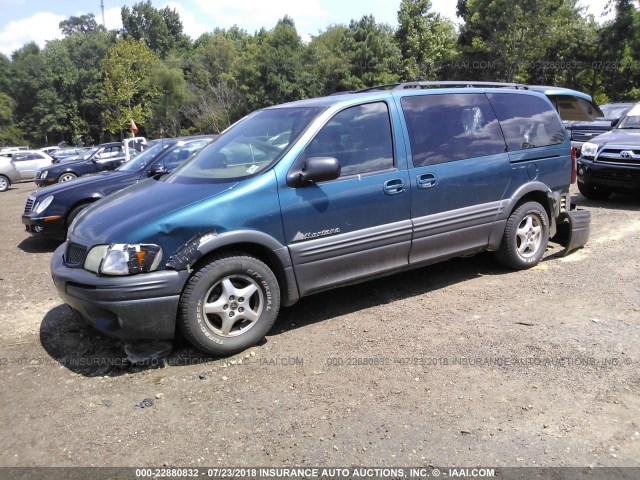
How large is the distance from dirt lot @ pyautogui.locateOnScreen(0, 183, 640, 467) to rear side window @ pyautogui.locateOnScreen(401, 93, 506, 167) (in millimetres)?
1319

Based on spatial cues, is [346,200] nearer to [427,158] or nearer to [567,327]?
[427,158]

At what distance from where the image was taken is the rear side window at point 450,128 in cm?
459

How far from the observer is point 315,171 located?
3893 millimetres

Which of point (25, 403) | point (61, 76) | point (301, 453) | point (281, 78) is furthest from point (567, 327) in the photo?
point (61, 76)

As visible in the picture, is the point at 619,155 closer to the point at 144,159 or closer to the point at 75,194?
the point at 144,159

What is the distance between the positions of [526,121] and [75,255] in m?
4.48

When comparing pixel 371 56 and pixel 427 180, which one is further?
pixel 371 56

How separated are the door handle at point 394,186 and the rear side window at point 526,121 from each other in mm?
1509

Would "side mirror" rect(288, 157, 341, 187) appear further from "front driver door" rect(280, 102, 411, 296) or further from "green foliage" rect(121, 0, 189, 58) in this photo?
"green foliage" rect(121, 0, 189, 58)

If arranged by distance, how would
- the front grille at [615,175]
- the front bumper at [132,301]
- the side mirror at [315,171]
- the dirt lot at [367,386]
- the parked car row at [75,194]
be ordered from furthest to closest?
the front grille at [615,175], the parked car row at [75,194], the side mirror at [315,171], the front bumper at [132,301], the dirt lot at [367,386]

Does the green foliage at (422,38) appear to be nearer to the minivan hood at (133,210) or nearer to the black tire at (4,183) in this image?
the black tire at (4,183)

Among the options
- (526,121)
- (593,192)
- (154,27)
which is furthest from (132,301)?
(154,27)

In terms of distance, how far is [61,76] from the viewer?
60062mm

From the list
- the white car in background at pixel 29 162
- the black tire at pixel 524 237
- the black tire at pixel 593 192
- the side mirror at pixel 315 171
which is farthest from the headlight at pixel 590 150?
the white car in background at pixel 29 162
